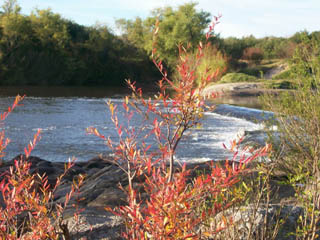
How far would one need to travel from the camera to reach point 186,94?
157cm

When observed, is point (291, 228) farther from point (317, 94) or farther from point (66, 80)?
point (66, 80)

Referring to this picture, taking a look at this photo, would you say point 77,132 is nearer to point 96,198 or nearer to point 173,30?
point 96,198

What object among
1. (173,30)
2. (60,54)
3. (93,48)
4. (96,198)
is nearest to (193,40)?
(173,30)

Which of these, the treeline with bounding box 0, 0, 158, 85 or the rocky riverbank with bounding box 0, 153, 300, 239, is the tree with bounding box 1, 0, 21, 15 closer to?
the treeline with bounding box 0, 0, 158, 85

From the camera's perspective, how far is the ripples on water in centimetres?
791

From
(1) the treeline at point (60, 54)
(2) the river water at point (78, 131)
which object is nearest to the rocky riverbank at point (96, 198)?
(2) the river water at point (78, 131)

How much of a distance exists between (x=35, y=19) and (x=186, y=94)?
29283 millimetres

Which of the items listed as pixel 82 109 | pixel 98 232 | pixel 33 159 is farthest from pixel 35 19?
pixel 98 232

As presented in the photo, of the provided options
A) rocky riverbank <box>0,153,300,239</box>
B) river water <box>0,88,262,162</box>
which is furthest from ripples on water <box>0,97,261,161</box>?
rocky riverbank <box>0,153,300,239</box>

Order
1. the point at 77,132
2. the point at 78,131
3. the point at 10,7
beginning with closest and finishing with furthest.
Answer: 1. the point at 77,132
2. the point at 78,131
3. the point at 10,7

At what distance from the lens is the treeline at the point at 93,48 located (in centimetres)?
2600

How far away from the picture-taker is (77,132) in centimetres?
1003

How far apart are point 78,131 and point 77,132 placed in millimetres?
135

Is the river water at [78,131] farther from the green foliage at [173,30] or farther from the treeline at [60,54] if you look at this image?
the green foliage at [173,30]
